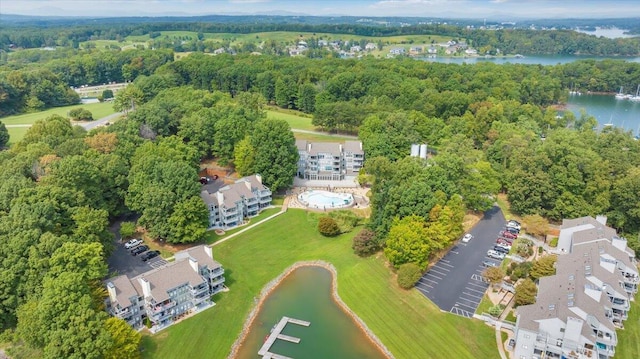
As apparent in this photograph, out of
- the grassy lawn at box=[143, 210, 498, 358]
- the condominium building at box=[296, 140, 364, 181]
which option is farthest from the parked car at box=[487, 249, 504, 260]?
the condominium building at box=[296, 140, 364, 181]

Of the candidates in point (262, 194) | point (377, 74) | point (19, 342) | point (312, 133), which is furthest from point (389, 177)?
point (377, 74)

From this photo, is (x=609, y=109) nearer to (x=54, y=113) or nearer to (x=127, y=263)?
(x=127, y=263)

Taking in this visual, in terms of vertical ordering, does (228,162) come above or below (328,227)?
above

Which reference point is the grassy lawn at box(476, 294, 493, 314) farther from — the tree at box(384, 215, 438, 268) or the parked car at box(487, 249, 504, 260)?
the parked car at box(487, 249, 504, 260)

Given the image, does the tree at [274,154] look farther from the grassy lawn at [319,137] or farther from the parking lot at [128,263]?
the parking lot at [128,263]

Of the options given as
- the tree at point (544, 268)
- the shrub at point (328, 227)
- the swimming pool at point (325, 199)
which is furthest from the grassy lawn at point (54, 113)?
the tree at point (544, 268)

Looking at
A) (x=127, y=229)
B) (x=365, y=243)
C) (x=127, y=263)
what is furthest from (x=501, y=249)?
(x=127, y=229)
